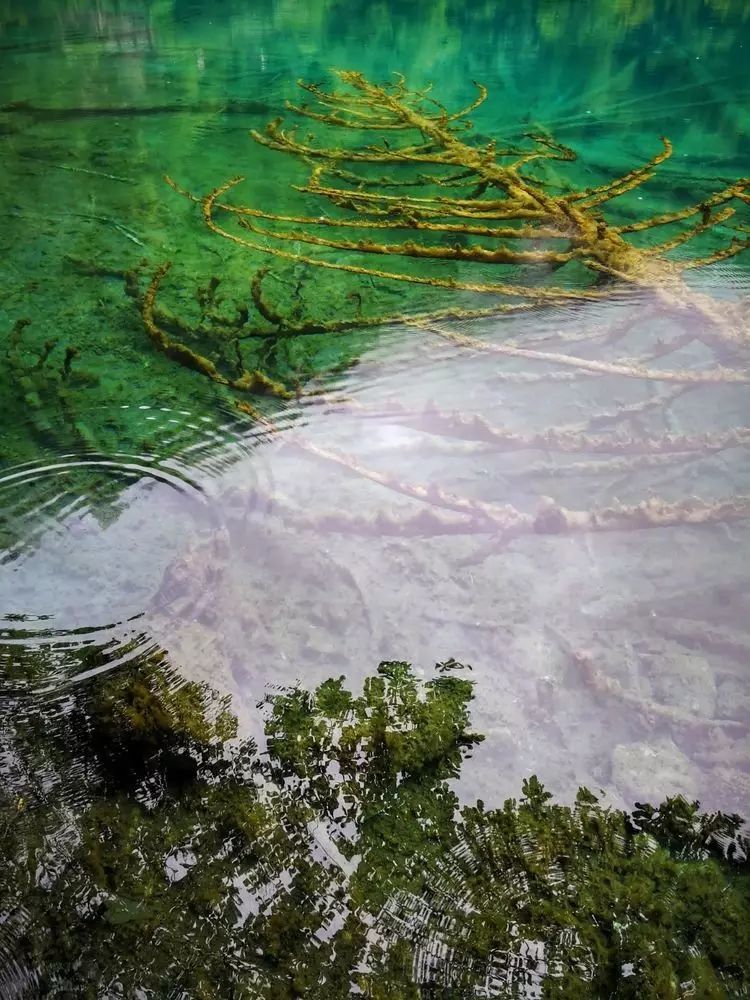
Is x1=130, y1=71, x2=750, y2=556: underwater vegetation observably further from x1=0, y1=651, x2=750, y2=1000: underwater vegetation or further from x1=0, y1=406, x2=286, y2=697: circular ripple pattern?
x1=0, y1=651, x2=750, y2=1000: underwater vegetation

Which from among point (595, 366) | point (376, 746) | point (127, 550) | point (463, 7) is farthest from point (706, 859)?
point (463, 7)

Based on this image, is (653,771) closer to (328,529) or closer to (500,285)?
(328,529)

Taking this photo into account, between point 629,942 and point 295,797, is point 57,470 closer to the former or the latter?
point 295,797

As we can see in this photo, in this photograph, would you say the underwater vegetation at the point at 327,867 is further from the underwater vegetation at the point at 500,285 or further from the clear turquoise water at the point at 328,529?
the underwater vegetation at the point at 500,285

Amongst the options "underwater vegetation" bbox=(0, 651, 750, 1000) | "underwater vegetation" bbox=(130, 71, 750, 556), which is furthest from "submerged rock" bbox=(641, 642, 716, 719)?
"underwater vegetation" bbox=(130, 71, 750, 556)

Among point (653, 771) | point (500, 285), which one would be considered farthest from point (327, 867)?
point (500, 285)
